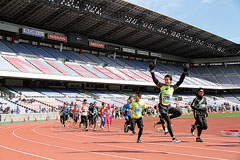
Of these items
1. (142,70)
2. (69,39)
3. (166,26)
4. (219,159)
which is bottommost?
(219,159)

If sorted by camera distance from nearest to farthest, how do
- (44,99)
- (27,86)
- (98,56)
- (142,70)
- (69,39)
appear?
1. (44,99)
2. (27,86)
3. (69,39)
4. (98,56)
5. (142,70)

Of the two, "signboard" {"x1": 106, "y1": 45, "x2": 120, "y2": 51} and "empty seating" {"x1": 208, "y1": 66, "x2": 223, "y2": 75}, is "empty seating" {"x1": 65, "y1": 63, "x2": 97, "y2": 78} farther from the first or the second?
"empty seating" {"x1": 208, "y1": 66, "x2": 223, "y2": 75}

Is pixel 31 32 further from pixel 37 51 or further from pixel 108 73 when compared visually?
pixel 108 73

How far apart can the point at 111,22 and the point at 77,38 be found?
28.3ft

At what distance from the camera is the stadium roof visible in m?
44.5

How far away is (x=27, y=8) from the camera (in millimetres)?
44125

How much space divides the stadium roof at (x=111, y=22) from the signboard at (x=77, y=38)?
2.87 feet

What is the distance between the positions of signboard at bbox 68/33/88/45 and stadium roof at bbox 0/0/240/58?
873 millimetres

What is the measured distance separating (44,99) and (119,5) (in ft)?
67.2

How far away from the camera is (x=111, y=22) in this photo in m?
51.6

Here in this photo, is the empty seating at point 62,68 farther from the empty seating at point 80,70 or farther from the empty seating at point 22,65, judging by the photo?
the empty seating at point 22,65

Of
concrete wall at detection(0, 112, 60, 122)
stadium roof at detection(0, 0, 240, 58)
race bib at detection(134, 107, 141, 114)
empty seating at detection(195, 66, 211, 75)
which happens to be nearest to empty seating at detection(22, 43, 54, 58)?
stadium roof at detection(0, 0, 240, 58)

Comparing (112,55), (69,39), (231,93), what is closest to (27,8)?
(69,39)

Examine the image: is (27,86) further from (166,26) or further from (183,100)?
(183,100)
